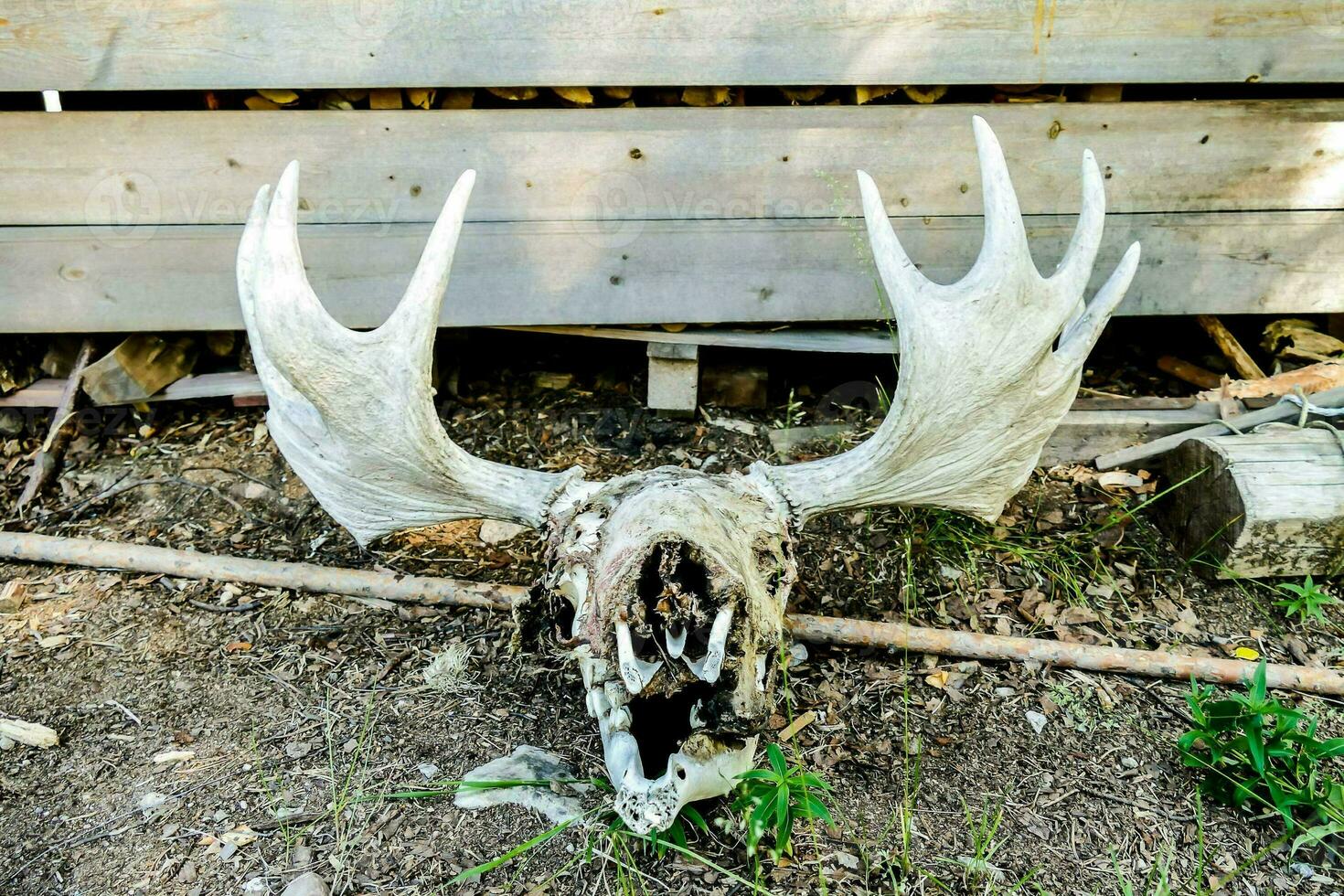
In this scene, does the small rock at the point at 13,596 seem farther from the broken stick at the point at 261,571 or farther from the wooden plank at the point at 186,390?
the wooden plank at the point at 186,390

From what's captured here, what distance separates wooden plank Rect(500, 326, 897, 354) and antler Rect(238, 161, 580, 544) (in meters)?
1.17

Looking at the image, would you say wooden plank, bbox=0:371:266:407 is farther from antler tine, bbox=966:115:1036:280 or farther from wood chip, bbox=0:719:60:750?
antler tine, bbox=966:115:1036:280

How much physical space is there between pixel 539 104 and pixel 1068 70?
177 cm

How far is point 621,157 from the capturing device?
343 centimetres

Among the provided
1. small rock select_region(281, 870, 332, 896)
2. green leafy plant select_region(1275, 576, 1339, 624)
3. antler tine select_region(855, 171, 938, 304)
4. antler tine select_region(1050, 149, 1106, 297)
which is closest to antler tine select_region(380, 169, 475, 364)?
antler tine select_region(855, 171, 938, 304)

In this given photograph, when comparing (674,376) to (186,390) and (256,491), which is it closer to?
(256,491)

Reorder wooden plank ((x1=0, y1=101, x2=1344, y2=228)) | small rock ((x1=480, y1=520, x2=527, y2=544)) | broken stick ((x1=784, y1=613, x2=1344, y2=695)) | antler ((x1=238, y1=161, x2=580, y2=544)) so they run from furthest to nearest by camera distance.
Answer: small rock ((x1=480, y1=520, x2=527, y2=544)) < wooden plank ((x1=0, y1=101, x2=1344, y2=228)) < broken stick ((x1=784, y1=613, x2=1344, y2=695)) < antler ((x1=238, y1=161, x2=580, y2=544))

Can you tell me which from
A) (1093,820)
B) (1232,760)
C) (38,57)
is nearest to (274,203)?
(38,57)

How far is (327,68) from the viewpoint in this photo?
324 cm

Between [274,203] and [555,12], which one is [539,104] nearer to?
[555,12]

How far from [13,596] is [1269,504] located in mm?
3935

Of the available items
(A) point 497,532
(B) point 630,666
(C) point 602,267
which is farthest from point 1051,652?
(C) point 602,267

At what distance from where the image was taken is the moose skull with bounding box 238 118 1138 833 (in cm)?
208

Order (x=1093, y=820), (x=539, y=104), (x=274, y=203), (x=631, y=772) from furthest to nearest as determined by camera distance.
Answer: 1. (x=539, y=104)
2. (x=1093, y=820)
3. (x=274, y=203)
4. (x=631, y=772)
